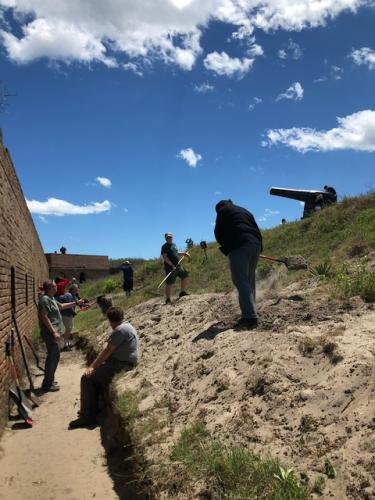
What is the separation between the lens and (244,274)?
6184 mm

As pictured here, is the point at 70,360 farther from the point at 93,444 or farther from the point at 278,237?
the point at 278,237

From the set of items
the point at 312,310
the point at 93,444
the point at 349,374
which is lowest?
the point at 93,444

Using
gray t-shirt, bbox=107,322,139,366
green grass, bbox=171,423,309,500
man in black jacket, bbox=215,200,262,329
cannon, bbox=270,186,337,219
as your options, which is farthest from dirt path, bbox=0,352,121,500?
cannon, bbox=270,186,337,219

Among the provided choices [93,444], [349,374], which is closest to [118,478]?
[93,444]

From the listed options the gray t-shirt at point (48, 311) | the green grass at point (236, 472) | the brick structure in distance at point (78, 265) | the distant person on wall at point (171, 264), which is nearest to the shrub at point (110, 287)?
the distant person on wall at point (171, 264)

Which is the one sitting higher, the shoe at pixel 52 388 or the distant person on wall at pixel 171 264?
the distant person on wall at pixel 171 264

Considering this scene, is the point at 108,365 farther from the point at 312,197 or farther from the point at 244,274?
the point at 312,197

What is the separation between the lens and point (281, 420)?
379cm

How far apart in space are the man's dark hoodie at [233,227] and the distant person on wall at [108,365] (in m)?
1.86

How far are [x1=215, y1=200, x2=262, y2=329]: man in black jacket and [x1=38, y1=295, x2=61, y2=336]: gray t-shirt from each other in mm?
3468

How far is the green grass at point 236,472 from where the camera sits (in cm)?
299

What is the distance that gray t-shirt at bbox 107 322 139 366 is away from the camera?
6723 millimetres

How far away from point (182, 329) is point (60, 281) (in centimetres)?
697

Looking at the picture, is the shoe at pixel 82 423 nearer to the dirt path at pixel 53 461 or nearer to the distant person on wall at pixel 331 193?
the dirt path at pixel 53 461
